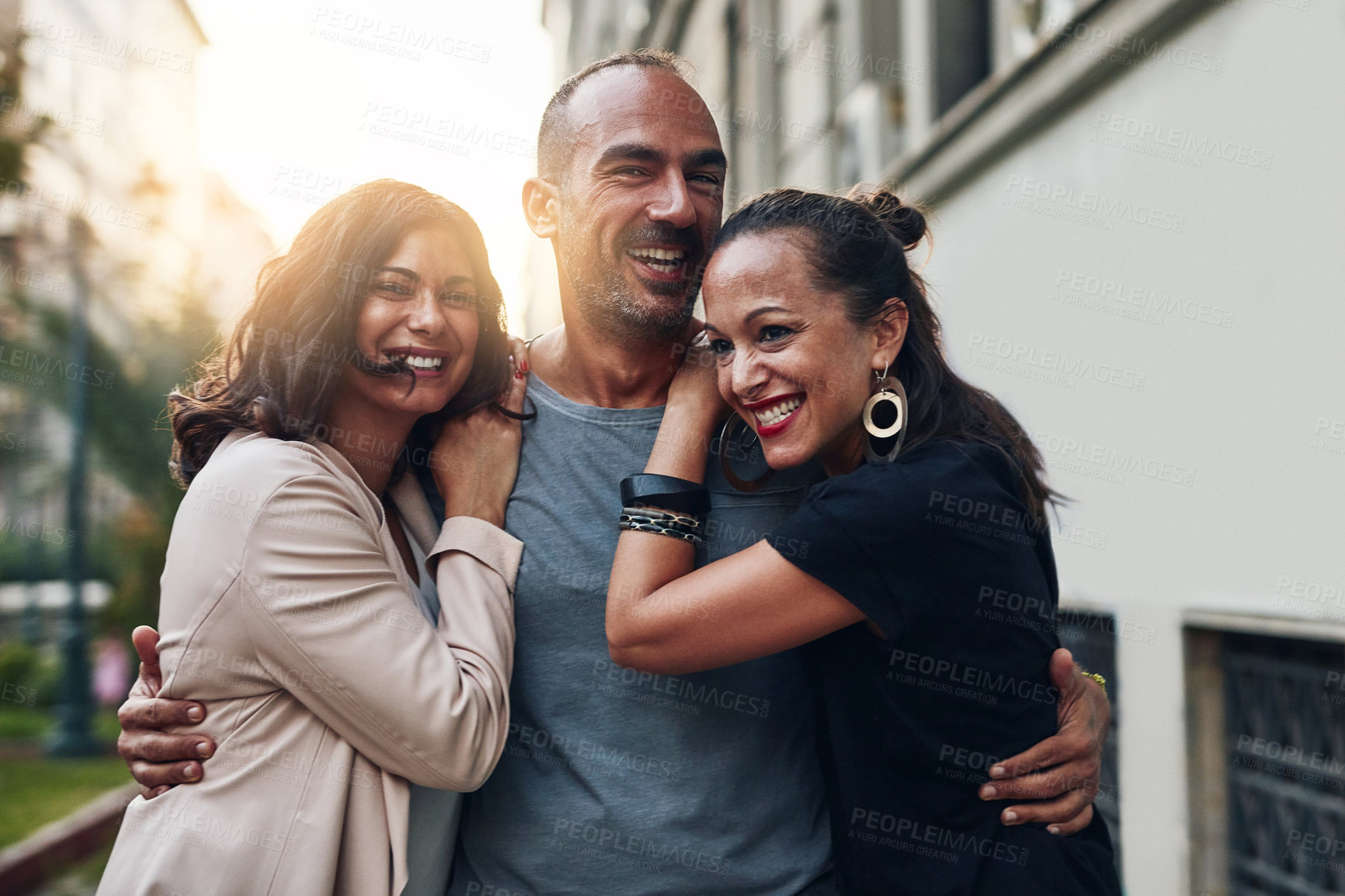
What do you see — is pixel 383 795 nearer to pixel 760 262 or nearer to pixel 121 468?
pixel 760 262

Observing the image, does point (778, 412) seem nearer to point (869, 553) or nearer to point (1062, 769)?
point (869, 553)

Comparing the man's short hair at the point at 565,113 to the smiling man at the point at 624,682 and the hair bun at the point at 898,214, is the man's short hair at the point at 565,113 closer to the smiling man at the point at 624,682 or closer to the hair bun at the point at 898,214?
the smiling man at the point at 624,682

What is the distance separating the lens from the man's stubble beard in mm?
2529

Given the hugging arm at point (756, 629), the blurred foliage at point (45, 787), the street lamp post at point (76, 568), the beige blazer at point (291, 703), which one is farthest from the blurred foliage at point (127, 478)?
the hugging arm at point (756, 629)

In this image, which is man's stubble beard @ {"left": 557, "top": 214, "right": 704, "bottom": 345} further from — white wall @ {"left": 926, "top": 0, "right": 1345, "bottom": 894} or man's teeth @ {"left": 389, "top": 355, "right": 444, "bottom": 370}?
white wall @ {"left": 926, "top": 0, "right": 1345, "bottom": 894}

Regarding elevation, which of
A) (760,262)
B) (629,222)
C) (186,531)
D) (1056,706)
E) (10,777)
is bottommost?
(10,777)

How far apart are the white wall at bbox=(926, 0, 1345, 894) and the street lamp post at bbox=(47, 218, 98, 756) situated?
909 cm

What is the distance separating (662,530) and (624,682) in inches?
14.9

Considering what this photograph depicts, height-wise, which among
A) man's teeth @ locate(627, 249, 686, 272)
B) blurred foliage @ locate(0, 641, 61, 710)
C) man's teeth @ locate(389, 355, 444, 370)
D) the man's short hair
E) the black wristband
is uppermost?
the man's short hair

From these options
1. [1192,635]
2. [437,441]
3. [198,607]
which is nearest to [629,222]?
[437,441]

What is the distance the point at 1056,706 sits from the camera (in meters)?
2.15

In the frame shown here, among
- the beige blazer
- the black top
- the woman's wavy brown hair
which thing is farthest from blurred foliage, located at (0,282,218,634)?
the black top

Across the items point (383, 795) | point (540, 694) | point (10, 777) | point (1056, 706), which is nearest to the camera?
point (383, 795)

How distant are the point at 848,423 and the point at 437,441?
97cm
